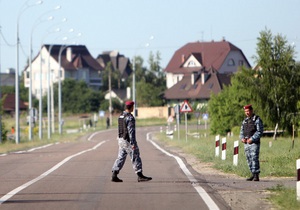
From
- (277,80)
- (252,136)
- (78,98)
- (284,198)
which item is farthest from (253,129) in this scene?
(78,98)

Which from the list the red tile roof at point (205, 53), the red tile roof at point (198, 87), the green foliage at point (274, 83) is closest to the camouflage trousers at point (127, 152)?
the green foliage at point (274, 83)

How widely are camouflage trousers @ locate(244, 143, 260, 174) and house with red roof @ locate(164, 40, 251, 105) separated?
9290 cm

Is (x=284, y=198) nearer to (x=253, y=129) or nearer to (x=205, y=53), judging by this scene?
(x=253, y=129)

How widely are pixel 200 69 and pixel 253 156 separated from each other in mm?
106305

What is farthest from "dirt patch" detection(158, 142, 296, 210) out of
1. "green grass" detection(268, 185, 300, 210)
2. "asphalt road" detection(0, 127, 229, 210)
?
"asphalt road" detection(0, 127, 229, 210)

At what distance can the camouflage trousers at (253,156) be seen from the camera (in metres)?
19.7

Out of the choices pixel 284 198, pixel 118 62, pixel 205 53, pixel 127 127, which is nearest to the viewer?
pixel 284 198

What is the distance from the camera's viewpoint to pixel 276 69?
5447 cm

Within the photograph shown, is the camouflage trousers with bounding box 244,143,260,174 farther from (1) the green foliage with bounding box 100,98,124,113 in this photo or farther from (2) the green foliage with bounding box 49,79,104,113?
(2) the green foliage with bounding box 49,79,104,113

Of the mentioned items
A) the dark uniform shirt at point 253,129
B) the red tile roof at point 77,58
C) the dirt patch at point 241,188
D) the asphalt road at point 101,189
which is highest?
the red tile roof at point 77,58

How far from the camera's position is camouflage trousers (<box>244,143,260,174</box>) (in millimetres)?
19656

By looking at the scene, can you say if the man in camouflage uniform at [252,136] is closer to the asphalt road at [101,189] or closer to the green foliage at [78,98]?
the asphalt road at [101,189]

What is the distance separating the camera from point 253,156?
19953mm

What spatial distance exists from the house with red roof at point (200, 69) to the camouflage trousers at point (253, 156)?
92897 mm
